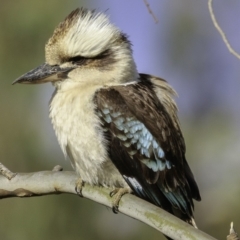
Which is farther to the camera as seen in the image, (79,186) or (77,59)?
(77,59)

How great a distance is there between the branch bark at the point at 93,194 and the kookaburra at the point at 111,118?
2.7 inches

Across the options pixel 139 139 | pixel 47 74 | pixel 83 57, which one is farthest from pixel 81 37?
pixel 139 139

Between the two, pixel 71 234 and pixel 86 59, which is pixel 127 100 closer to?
pixel 86 59

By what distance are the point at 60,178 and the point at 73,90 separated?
51 centimetres

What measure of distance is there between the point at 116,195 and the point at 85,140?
0.32m

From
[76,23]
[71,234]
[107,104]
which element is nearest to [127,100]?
[107,104]

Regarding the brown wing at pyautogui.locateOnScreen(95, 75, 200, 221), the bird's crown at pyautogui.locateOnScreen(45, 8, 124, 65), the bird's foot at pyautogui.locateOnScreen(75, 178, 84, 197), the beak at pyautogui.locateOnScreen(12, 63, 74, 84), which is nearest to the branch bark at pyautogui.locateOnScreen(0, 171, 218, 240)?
the bird's foot at pyautogui.locateOnScreen(75, 178, 84, 197)

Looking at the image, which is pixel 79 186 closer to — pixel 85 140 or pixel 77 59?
pixel 85 140

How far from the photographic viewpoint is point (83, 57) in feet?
14.0

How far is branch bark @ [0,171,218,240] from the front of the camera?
3359mm

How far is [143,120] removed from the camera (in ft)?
13.3

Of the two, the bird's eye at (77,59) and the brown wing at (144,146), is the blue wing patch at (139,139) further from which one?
the bird's eye at (77,59)

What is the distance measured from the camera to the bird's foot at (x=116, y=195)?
12.4 ft

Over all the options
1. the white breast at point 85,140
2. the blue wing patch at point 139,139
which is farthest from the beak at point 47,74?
the blue wing patch at point 139,139
